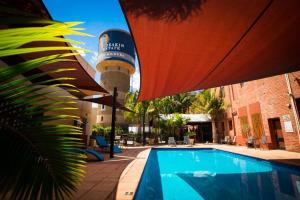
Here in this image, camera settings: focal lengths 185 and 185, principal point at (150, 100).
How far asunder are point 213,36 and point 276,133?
12.0 metres

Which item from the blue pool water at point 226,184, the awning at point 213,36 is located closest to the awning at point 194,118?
the blue pool water at point 226,184

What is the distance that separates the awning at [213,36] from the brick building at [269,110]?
541 centimetres

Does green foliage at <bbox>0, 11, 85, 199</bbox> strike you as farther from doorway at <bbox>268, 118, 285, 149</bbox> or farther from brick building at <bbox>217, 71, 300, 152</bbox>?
doorway at <bbox>268, 118, 285, 149</bbox>

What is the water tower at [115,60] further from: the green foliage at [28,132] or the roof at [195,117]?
the green foliage at [28,132]

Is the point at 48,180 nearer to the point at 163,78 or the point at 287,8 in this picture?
the point at 287,8

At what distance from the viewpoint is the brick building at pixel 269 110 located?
10.9 meters

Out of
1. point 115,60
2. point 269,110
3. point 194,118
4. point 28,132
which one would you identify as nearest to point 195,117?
point 194,118

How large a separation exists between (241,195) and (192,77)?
13.6 ft

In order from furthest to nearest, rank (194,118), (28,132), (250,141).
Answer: (194,118)
(250,141)
(28,132)

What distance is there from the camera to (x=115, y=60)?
3797 centimetres

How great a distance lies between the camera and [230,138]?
1911 cm

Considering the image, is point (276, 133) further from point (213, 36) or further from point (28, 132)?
point (28, 132)

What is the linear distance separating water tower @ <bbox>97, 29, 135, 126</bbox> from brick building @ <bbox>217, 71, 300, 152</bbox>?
78.8 feet

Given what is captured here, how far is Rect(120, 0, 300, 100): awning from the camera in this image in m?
3.22
